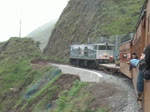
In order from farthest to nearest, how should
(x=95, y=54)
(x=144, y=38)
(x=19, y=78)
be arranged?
(x=19, y=78)
(x=95, y=54)
(x=144, y=38)

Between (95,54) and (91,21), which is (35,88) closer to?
(95,54)

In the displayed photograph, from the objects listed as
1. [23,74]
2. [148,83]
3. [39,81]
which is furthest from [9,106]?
[148,83]

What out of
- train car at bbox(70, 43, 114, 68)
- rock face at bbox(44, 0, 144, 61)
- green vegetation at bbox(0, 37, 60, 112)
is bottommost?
green vegetation at bbox(0, 37, 60, 112)

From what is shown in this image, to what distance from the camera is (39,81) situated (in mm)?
26984

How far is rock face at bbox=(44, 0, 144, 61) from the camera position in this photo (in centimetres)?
4234

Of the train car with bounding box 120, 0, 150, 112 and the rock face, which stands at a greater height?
the rock face

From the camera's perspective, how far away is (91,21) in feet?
161

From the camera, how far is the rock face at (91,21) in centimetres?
4234

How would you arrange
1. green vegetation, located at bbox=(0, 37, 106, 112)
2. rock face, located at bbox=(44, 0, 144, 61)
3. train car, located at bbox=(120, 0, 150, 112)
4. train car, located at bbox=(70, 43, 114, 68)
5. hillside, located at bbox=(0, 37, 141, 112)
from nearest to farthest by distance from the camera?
train car, located at bbox=(120, 0, 150, 112) < hillside, located at bbox=(0, 37, 141, 112) < green vegetation, located at bbox=(0, 37, 106, 112) < train car, located at bbox=(70, 43, 114, 68) < rock face, located at bbox=(44, 0, 144, 61)

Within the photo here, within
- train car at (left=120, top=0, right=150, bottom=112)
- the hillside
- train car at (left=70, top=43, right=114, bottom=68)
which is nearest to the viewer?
train car at (left=120, top=0, right=150, bottom=112)

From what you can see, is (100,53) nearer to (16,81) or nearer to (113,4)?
(16,81)

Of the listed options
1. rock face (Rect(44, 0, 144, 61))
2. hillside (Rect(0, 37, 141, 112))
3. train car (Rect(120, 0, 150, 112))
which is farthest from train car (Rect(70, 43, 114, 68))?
train car (Rect(120, 0, 150, 112))

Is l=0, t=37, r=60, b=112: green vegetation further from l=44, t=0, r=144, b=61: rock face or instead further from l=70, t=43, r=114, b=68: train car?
l=44, t=0, r=144, b=61: rock face

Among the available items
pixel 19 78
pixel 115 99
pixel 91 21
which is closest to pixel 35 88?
pixel 19 78
